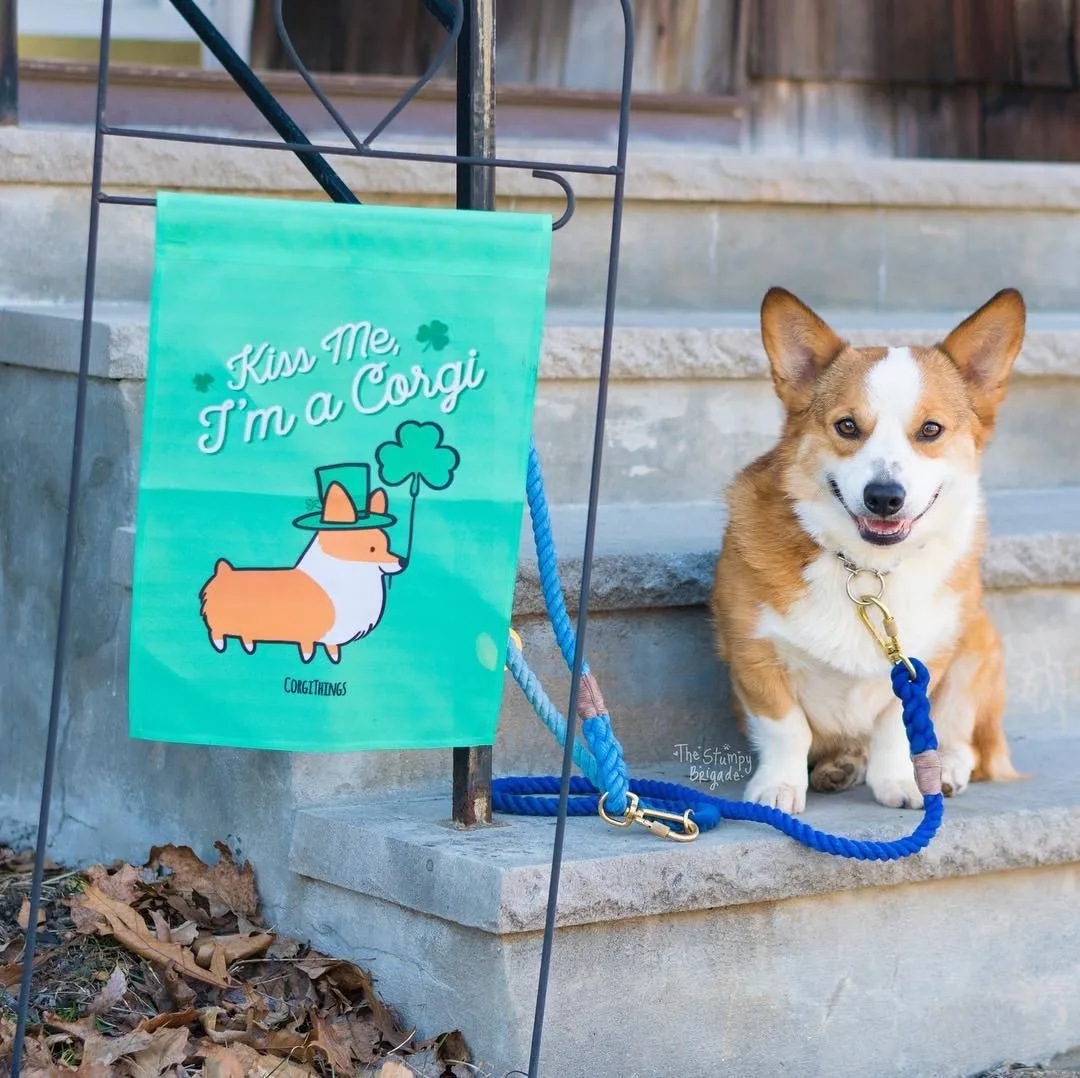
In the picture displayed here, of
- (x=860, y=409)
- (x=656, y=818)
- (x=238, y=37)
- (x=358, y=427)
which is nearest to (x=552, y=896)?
(x=656, y=818)

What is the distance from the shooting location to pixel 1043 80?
4.96 metres

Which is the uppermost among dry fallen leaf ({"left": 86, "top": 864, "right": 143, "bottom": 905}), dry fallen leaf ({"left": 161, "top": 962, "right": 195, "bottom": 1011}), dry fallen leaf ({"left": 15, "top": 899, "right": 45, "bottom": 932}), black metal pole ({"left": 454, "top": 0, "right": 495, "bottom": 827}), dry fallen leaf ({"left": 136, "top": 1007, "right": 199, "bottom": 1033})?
black metal pole ({"left": 454, "top": 0, "right": 495, "bottom": 827})

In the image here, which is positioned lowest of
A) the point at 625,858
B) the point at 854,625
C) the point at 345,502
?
the point at 625,858

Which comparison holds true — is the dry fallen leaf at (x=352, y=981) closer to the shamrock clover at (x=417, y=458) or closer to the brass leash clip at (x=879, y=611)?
the shamrock clover at (x=417, y=458)

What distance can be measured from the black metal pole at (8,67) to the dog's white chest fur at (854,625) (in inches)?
76.0

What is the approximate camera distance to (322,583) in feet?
6.17

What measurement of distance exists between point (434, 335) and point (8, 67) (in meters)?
1.85

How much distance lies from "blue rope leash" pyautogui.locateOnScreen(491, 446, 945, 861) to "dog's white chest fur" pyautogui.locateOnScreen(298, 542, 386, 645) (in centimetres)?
24

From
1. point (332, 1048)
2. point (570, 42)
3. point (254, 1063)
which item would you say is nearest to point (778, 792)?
point (332, 1048)

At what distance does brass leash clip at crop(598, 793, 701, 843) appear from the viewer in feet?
7.18

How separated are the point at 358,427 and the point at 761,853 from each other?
2.72 feet

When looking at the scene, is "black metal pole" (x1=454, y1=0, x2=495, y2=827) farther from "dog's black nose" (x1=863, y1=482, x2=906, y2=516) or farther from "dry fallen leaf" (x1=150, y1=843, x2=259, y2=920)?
"dry fallen leaf" (x1=150, y1=843, x2=259, y2=920)

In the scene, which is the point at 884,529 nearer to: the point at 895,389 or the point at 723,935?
the point at 895,389

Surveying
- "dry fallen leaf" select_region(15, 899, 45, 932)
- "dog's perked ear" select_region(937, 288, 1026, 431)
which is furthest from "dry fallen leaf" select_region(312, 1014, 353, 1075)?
"dog's perked ear" select_region(937, 288, 1026, 431)
